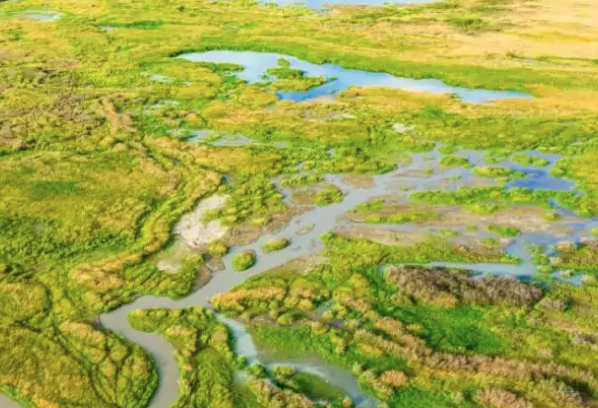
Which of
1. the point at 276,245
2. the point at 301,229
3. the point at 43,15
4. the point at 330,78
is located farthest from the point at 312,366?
the point at 43,15

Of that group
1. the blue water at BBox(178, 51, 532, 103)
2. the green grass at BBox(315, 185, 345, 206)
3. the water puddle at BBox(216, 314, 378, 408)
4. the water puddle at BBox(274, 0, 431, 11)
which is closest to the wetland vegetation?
the water puddle at BBox(216, 314, 378, 408)

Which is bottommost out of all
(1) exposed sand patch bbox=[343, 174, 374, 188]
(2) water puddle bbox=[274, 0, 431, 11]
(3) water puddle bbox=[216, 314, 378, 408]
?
(3) water puddle bbox=[216, 314, 378, 408]

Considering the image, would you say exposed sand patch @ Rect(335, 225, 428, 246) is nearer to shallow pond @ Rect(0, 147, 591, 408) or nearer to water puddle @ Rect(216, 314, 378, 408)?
shallow pond @ Rect(0, 147, 591, 408)

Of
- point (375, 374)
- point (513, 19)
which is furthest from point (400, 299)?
point (513, 19)

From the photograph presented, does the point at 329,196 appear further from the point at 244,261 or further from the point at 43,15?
the point at 43,15

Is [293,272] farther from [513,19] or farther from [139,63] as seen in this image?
[513,19]

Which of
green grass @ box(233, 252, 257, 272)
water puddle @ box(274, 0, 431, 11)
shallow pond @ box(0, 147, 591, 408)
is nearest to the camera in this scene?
shallow pond @ box(0, 147, 591, 408)
